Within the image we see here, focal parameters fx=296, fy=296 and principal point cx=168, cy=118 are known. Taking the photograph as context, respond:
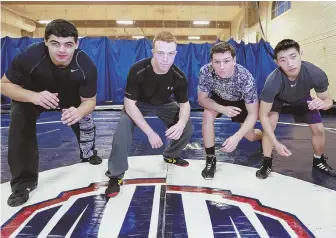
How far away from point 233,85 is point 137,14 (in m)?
13.8

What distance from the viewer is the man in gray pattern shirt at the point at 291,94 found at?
7.70 ft

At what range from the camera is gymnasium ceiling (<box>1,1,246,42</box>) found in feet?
43.9

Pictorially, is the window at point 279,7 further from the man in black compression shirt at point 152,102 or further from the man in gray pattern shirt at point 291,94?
the man in black compression shirt at point 152,102

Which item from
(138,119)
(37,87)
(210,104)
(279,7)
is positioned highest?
(279,7)

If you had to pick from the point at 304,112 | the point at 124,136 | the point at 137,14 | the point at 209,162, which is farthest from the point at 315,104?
the point at 137,14

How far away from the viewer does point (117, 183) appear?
2.27 m

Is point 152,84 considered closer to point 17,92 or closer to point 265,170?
point 17,92

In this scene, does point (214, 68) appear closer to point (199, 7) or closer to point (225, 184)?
point (225, 184)

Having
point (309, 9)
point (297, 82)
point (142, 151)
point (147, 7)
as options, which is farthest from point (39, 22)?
point (297, 82)

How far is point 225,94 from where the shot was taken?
2.72m

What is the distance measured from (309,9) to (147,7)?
7.84m

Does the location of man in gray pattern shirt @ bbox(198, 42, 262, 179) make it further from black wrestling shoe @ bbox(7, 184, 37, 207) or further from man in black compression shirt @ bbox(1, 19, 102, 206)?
black wrestling shoe @ bbox(7, 184, 37, 207)

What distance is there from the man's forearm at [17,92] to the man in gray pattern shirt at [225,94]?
142cm

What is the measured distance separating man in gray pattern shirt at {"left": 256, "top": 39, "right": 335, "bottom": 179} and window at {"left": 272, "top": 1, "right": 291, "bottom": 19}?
321 inches
